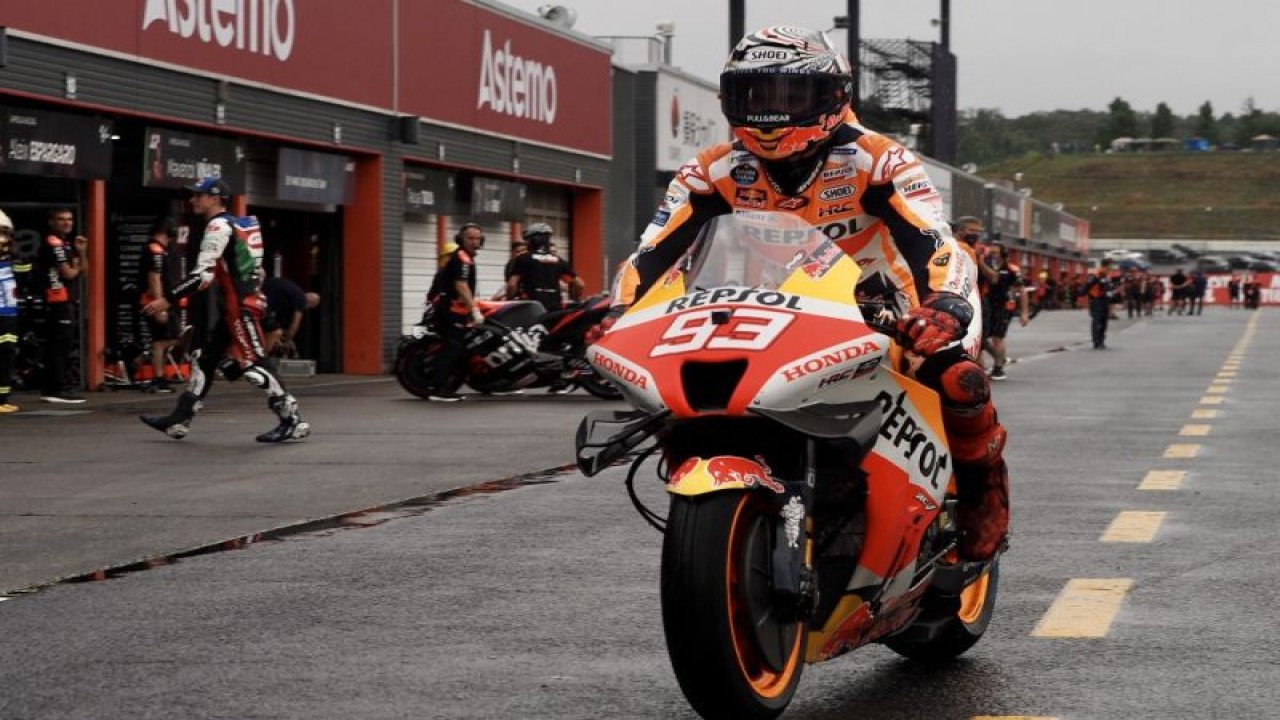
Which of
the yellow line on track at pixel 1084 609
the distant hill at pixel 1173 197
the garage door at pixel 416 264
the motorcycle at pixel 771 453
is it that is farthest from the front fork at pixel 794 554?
the distant hill at pixel 1173 197

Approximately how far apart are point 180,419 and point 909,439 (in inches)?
406

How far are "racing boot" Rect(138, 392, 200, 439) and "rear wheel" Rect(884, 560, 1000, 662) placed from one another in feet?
30.8

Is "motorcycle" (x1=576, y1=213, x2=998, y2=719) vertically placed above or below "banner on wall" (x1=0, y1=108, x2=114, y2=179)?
below

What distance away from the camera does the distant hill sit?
171750 millimetres

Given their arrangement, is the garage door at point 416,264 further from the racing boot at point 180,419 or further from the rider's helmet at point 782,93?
the rider's helmet at point 782,93

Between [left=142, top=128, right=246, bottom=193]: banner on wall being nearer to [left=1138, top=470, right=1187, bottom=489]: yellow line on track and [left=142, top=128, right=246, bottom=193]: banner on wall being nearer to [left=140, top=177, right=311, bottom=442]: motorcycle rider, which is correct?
[left=140, top=177, right=311, bottom=442]: motorcycle rider

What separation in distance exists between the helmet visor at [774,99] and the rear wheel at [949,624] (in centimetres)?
130

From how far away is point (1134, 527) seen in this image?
31.5 ft

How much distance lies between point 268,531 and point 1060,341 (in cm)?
3366

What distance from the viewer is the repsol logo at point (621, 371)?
4.96 m

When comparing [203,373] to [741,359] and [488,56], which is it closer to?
[741,359]

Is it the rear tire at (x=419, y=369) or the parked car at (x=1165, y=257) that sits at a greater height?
the parked car at (x=1165, y=257)

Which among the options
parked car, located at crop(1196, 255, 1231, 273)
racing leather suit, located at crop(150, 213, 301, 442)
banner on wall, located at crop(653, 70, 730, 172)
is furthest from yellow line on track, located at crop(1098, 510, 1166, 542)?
parked car, located at crop(1196, 255, 1231, 273)

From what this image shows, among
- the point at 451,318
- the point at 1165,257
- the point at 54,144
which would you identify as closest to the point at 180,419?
the point at 451,318
